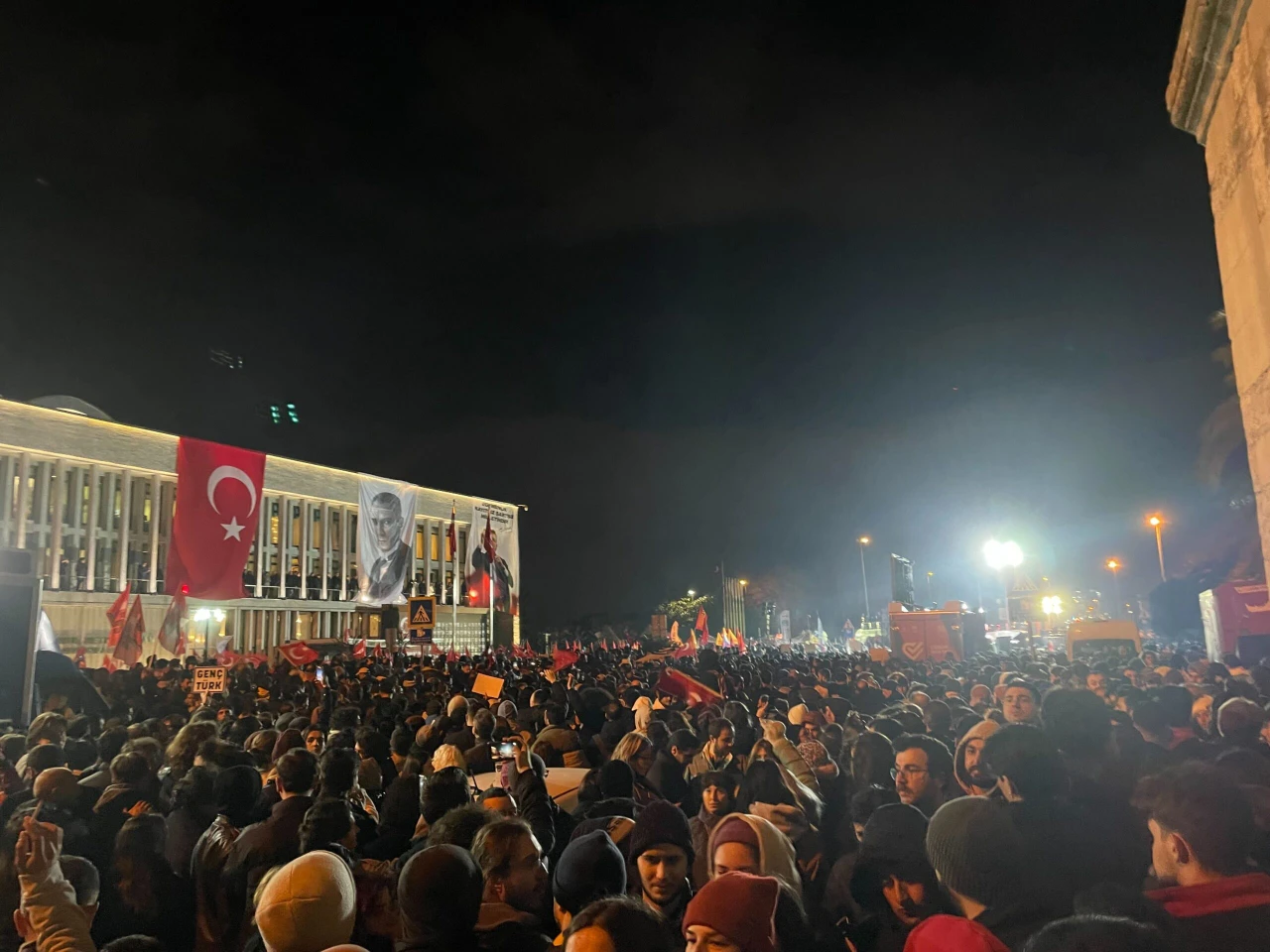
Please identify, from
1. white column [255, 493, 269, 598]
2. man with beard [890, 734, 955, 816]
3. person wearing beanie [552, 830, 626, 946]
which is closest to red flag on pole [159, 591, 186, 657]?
man with beard [890, 734, 955, 816]

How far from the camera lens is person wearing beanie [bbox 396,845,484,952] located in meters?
2.82


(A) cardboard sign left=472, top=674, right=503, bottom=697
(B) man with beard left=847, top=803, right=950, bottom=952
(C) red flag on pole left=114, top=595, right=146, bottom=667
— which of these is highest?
(C) red flag on pole left=114, top=595, right=146, bottom=667

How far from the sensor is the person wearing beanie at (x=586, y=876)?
127 inches

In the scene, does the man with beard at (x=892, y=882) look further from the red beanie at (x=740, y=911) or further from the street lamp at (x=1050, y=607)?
the street lamp at (x=1050, y=607)

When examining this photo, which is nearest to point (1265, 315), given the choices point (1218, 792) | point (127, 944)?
point (1218, 792)

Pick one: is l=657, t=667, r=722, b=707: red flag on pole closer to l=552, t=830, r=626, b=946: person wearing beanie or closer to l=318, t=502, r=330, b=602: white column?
l=552, t=830, r=626, b=946: person wearing beanie

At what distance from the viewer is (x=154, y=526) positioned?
4516cm

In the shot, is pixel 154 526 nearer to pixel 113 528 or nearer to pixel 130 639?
pixel 113 528

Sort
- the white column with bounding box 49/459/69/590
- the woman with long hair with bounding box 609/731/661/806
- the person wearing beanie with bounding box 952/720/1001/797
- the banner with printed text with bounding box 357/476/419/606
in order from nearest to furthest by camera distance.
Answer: the person wearing beanie with bounding box 952/720/1001/797 < the woman with long hair with bounding box 609/731/661/806 < the white column with bounding box 49/459/69/590 < the banner with printed text with bounding box 357/476/419/606

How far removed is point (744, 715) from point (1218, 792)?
487 centimetres

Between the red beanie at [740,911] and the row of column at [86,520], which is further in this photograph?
the row of column at [86,520]

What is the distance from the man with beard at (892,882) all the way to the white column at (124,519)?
48.4m

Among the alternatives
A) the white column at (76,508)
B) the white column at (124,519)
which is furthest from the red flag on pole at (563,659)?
the white column at (76,508)

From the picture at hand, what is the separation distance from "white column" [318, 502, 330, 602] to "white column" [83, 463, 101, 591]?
1392 centimetres
